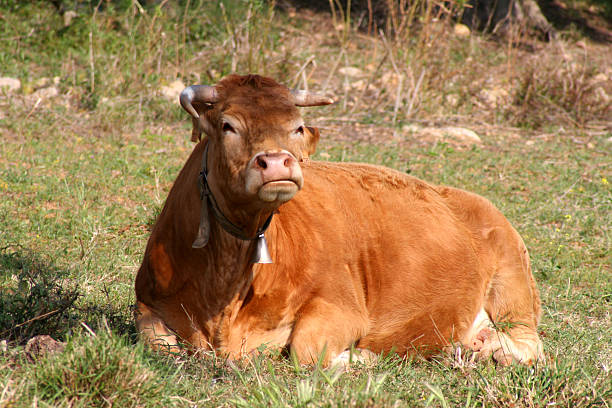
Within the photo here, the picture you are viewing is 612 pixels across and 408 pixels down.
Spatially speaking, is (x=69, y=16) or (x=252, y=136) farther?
(x=69, y=16)

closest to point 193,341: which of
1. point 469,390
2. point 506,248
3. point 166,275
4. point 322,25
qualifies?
point 166,275

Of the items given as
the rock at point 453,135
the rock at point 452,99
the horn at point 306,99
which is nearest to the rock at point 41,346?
the horn at point 306,99

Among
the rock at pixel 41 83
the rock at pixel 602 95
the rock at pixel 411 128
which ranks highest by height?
the rock at pixel 602 95

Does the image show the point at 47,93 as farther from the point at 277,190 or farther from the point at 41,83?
the point at 277,190

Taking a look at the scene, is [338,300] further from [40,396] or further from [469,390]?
[40,396]

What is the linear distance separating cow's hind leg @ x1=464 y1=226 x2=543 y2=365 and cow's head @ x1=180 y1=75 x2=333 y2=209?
78.1 inches

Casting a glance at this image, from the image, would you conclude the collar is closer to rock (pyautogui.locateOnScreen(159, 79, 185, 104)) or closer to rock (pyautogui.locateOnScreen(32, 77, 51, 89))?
rock (pyautogui.locateOnScreen(159, 79, 185, 104))

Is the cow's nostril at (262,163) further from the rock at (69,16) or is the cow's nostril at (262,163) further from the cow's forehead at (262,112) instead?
the rock at (69,16)

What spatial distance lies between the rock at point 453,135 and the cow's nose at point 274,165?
22.2 feet

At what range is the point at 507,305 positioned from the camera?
5.01 metres

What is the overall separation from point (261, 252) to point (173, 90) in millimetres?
7016

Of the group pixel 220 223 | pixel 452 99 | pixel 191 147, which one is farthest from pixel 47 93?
pixel 220 223

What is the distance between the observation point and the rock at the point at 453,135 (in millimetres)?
9844

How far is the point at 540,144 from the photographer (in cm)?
998
